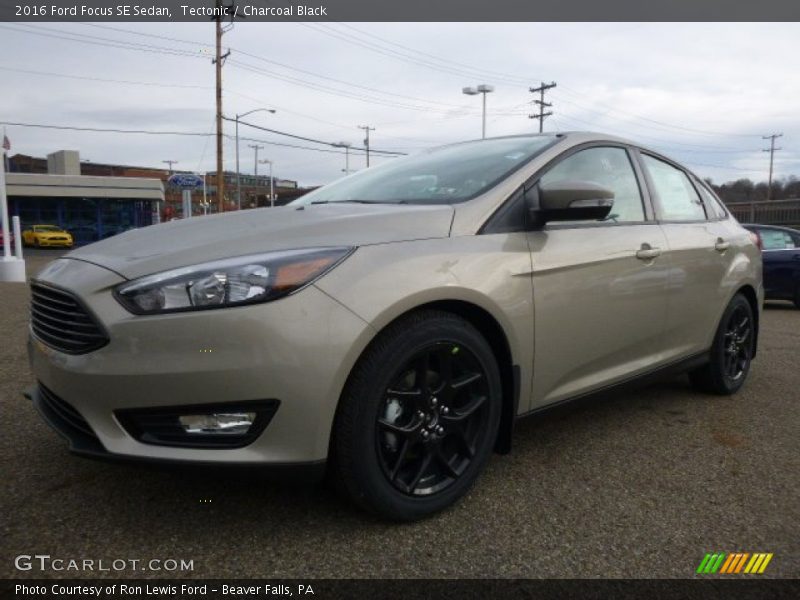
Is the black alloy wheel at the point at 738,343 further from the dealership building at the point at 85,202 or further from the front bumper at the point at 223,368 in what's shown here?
the dealership building at the point at 85,202

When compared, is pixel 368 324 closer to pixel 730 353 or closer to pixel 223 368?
pixel 223 368

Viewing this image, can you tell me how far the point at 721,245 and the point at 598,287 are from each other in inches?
59.5

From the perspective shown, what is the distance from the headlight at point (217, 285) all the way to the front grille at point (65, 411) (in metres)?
0.44

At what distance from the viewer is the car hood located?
2.07m

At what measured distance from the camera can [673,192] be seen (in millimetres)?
3771

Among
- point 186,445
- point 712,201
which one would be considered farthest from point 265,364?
point 712,201

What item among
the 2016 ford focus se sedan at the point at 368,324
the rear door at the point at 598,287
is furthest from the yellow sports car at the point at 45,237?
the rear door at the point at 598,287

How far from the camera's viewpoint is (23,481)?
2.56 m

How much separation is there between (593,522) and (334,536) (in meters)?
0.96

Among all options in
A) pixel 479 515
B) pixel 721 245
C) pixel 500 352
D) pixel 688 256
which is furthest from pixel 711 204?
pixel 479 515

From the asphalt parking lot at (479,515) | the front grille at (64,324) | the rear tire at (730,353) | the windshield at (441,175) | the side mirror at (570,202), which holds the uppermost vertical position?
the windshield at (441,175)

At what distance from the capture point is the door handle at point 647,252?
313 centimetres

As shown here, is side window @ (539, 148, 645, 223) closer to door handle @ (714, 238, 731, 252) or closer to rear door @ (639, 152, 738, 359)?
rear door @ (639, 152, 738, 359)
